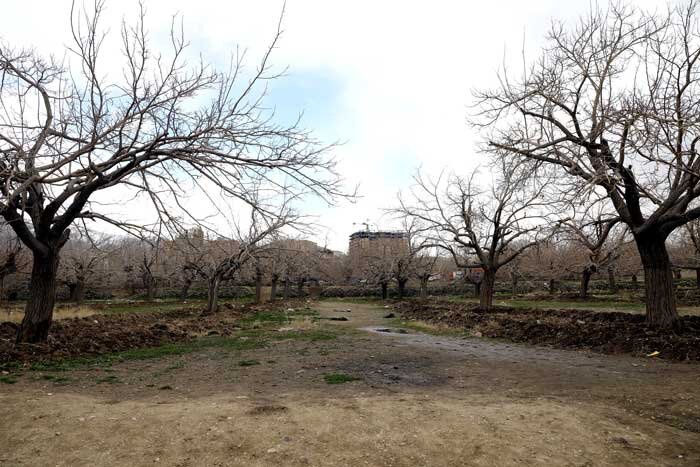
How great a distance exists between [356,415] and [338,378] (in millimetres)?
2193

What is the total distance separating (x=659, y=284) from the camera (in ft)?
34.4

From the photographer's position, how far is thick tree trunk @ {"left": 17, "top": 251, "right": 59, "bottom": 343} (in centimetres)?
902

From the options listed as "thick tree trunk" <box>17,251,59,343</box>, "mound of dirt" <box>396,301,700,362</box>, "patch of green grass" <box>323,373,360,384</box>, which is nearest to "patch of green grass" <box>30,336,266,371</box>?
"thick tree trunk" <box>17,251,59,343</box>

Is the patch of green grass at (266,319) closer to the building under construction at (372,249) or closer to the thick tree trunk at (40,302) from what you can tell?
the thick tree trunk at (40,302)

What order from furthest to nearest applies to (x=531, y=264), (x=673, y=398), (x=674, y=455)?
1. (x=531, y=264)
2. (x=673, y=398)
3. (x=674, y=455)

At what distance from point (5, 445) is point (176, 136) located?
4.50 m

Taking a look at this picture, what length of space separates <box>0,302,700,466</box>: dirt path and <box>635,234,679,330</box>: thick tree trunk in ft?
9.03

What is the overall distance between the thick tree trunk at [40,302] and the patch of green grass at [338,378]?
20.0ft

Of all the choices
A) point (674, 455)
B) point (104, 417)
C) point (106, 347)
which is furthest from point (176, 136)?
point (674, 455)

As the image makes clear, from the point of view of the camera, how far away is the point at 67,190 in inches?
334

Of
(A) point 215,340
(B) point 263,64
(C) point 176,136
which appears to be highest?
(B) point 263,64

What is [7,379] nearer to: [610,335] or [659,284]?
[610,335]

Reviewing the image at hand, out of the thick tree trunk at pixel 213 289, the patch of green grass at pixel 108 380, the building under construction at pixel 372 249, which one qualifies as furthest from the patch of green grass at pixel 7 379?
the building under construction at pixel 372 249

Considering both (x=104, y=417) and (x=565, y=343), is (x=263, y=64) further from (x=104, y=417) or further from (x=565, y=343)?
(x=565, y=343)
